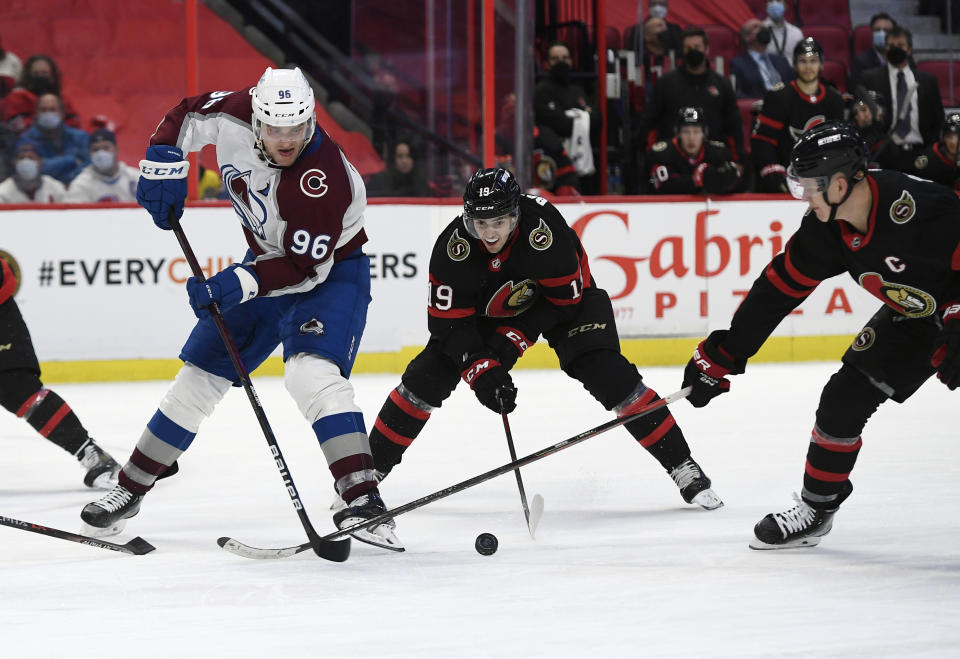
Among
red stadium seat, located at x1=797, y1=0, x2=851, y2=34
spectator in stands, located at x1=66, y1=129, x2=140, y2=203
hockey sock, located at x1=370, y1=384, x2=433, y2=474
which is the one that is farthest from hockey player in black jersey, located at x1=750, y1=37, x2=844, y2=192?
hockey sock, located at x1=370, y1=384, x2=433, y2=474

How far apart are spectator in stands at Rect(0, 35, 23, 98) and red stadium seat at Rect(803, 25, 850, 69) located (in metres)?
4.95

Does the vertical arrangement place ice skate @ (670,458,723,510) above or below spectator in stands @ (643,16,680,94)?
below

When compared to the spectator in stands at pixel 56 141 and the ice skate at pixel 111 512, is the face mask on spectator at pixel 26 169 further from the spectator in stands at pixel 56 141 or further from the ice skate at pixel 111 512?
the ice skate at pixel 111 512

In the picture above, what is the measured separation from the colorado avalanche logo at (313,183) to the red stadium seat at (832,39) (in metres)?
6.01

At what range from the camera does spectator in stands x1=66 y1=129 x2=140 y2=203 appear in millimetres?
6070

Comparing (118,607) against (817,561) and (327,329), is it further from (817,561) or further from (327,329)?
(817,561)

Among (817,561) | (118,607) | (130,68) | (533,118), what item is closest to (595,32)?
(533,118)

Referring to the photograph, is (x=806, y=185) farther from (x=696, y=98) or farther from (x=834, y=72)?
(x=834, y=72)

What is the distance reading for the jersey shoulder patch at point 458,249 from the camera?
10.9 ft

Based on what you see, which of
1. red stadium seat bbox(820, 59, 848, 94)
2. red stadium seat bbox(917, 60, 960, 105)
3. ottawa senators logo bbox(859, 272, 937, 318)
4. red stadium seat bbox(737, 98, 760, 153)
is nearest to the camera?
ottawa senators logo bbox(859, 272, 937, 318)

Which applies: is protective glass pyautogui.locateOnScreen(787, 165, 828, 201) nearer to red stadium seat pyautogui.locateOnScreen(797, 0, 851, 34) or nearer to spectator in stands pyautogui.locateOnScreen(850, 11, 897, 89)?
spectator in stands pyautogui.locateOnScreen(850, 11, 897, 89)

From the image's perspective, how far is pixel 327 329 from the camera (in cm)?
304

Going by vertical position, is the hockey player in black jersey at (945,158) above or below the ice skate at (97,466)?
above

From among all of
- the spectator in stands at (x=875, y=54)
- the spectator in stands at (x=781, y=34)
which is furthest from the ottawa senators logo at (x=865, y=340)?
the spectator in stands at (x=781, y=34)
